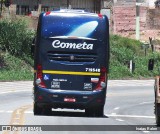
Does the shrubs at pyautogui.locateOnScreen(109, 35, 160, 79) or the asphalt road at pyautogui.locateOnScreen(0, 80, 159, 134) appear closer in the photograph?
the asphalt road at pyautogui.locateOnScreen(0, 80, 159, 134)

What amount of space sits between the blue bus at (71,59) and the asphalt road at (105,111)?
3.02 feet

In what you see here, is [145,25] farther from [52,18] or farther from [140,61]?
Answer: [52,18]

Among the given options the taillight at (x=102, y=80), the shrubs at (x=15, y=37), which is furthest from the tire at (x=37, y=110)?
the shrubs at (x=15, y=37)

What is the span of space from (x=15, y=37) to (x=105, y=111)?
34.9m

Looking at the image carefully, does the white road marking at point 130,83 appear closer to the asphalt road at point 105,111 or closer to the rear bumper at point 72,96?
the asphalt road at point 105,111

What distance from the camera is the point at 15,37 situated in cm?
6788

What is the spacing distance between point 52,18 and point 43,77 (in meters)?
2.39

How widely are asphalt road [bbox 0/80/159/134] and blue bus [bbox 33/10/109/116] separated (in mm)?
920

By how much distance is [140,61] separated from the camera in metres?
75.8

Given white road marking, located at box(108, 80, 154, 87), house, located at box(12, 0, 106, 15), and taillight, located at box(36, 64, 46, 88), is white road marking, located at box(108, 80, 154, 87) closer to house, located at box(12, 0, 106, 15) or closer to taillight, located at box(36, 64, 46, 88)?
house, located at box(12, 0, 106, 15)

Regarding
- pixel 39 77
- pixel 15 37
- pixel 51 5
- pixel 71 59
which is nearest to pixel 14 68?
pixel 15 37

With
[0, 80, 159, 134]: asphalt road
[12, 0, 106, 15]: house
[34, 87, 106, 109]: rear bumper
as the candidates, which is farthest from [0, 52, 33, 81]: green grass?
[34, 87, 106, 109]: rear bumper

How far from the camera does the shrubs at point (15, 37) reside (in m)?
67.3

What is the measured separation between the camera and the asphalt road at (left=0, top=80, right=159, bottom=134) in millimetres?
25000
